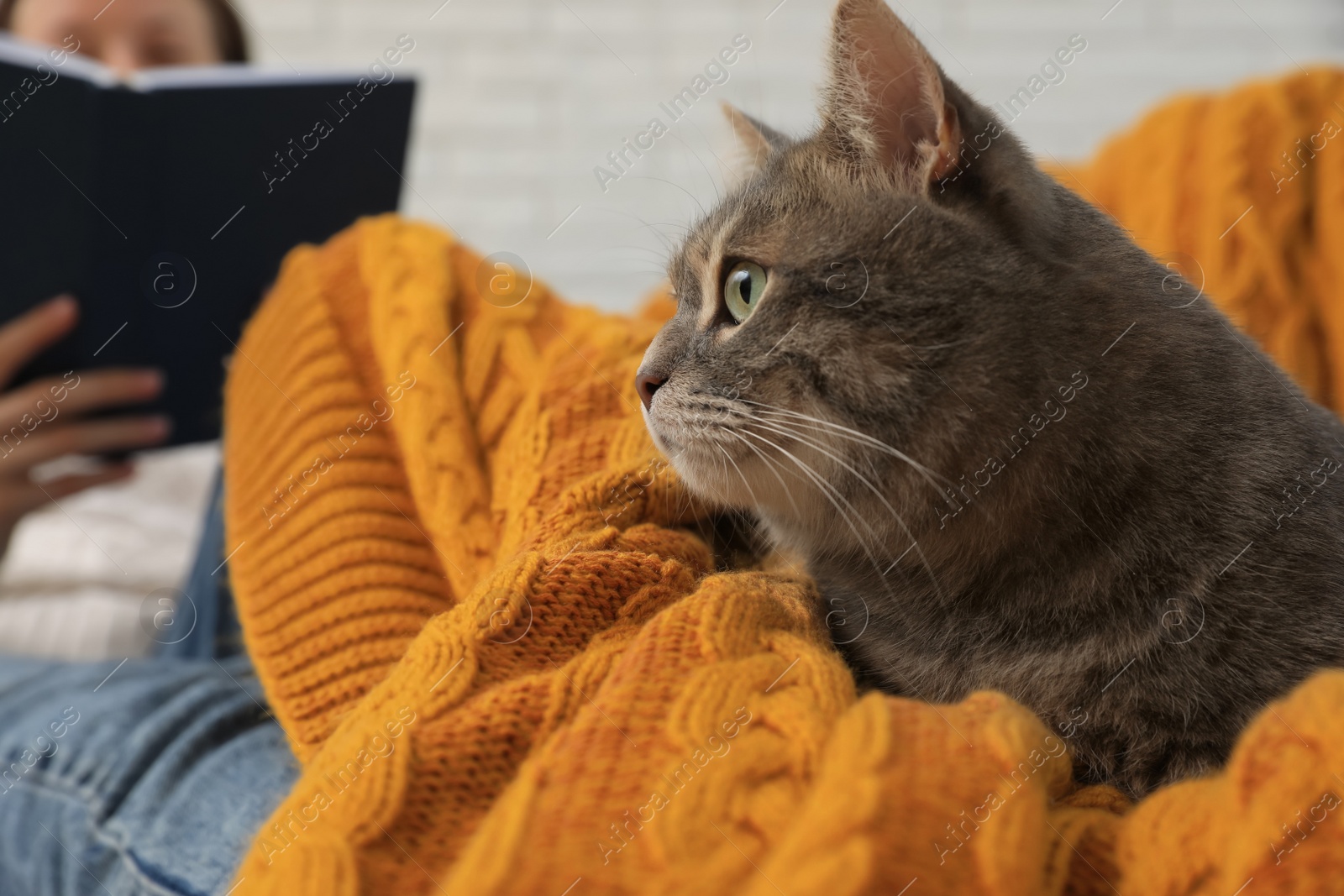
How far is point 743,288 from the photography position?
744mm

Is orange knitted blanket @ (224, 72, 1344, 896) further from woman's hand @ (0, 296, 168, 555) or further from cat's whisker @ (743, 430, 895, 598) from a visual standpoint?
woman's hand @ (0, 296, 168, 555)

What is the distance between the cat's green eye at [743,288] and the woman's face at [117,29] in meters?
1.29

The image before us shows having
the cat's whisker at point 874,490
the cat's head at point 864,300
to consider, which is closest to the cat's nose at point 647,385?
the cat's head at point 864,300

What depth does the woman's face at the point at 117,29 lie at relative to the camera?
5.14ft

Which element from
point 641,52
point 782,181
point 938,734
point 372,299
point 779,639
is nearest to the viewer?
point 938,734

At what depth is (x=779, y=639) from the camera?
0.61 meters

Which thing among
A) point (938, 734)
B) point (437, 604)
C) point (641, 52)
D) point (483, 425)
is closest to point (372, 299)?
point (483, 425)

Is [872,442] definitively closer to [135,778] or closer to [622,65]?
[135,778]

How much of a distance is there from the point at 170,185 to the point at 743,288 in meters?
0.77

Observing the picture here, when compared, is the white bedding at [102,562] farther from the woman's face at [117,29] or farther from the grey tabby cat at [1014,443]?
the grey tabby cat at [1014,443]

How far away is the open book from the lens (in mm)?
1069

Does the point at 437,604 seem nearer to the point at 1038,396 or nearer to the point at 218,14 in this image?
the point at 1038,396

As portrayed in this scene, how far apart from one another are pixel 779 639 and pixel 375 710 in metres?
0.26

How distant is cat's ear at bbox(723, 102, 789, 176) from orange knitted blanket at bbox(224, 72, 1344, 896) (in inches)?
7.8
